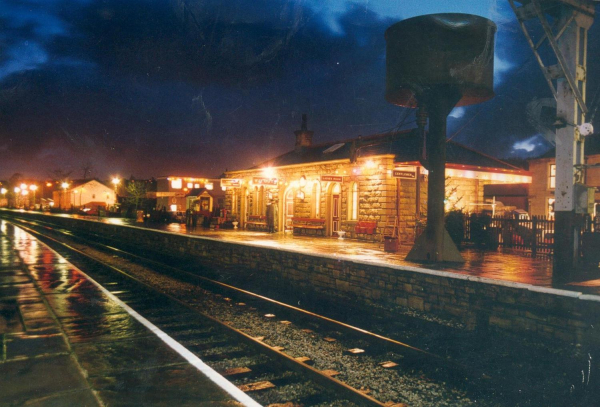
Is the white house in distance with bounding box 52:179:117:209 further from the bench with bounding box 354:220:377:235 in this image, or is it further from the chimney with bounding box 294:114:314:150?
the bench with bounding box 354:220:377:235

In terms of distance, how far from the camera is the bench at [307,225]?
2136 cm

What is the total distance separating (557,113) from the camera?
9117 millimetres

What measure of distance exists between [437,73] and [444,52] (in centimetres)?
53

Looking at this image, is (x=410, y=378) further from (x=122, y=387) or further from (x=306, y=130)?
(x=306, y=130)

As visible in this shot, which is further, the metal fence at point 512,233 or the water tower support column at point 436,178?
the metal fence at point 512,233

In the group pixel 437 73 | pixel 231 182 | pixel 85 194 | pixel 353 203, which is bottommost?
pixel 353 203

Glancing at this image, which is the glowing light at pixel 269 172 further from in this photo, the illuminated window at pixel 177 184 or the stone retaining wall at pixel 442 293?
the illuminated window at pixel 177 184

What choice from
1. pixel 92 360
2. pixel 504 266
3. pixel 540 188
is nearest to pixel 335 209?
pixel 504 266

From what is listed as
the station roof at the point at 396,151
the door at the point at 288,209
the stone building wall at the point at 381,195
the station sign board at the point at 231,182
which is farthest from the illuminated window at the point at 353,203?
the station sign board at the point at 231,182

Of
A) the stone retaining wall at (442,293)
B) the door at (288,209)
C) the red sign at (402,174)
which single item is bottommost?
the stone retaining wall at (442,293)

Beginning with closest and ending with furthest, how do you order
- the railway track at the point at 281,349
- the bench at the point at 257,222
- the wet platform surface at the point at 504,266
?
the railway track at the point at 281,349, the wet platform surface at the point at 504,266, the bench at the point at 257,222

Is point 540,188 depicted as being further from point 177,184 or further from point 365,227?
point 177,184

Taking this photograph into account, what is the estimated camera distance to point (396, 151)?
61.4 ft

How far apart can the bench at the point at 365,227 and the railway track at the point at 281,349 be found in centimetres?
840
